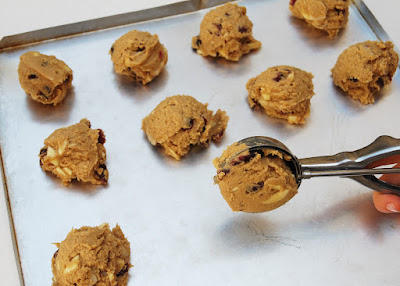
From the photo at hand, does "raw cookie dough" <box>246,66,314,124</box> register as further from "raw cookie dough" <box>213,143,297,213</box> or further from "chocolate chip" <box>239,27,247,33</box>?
"raw cookie dough" <box>213,143,297,213</box>

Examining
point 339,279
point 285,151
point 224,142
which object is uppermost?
point 285,151

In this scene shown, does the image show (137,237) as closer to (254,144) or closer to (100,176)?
(100,176)

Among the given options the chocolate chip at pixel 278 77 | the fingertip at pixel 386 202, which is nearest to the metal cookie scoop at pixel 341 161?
the fingertip at pixel 386 202

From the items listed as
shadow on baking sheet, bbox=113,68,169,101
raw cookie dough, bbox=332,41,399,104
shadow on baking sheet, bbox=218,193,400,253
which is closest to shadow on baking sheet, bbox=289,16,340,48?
raw cookie dough, bbox=332,41,399,104

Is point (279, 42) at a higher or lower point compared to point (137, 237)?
higher

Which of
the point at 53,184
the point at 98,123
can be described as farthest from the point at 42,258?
the point at 98,123

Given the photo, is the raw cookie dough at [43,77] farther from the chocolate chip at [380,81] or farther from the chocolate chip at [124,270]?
the chocolate chip at [380,81]

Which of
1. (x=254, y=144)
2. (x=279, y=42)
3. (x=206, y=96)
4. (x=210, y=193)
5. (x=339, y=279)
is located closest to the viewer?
(x=254, y=144)
